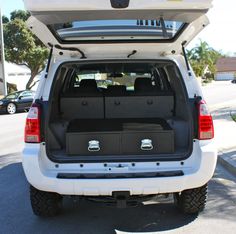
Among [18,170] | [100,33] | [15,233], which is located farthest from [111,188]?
[18,170]

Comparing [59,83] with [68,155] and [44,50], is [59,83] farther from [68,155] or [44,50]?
[44,50]

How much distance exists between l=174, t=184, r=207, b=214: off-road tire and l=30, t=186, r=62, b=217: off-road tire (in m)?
1.41

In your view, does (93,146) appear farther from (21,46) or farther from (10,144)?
(21,46)

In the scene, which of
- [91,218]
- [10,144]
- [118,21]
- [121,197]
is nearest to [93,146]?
[121,197]

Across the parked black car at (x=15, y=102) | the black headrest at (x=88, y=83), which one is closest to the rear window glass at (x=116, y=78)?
the black headrest at (x=88, y=83)

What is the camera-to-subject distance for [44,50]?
36938 mm

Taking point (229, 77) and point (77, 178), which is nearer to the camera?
point (77, 178)

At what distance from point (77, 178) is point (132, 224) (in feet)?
3.21

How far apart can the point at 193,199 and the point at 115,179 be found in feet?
3.56

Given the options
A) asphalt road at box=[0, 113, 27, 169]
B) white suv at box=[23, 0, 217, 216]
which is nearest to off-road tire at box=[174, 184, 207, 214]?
white suv at box=[23, 0, 217, 216]

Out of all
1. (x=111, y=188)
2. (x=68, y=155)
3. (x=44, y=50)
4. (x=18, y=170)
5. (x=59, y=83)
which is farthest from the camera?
(x=44, y=50)

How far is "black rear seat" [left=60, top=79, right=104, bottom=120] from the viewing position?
6.17 m

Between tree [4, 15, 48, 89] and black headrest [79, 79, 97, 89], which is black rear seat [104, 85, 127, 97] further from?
tree [4, 15, 48, 89]

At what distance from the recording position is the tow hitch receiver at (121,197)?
15.6 ft
